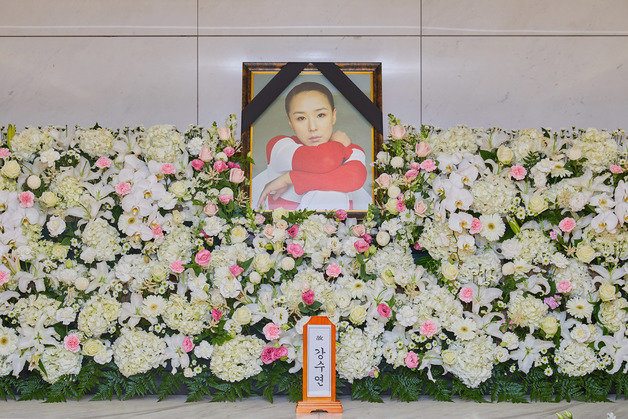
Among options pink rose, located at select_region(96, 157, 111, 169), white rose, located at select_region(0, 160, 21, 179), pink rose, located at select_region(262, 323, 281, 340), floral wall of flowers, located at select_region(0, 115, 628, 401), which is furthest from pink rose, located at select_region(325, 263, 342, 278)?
white rose, located at select_region(0, 160, 21, 179)

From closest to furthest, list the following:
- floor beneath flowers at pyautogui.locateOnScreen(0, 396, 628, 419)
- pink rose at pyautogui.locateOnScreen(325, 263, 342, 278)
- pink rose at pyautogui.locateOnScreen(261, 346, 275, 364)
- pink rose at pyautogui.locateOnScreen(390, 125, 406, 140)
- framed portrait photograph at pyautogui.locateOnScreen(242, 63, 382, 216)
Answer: floor beneath flowers at pyautogui.locateOnScreen(0, 396, 628, 419) → pink rose at pyautogui.locateOnScreen(261, 346, 275, 364) → pink rose at pyautogui.locateOnScreen(325, 263, 342, 278) → pink rose at pyautogui.locateOnScreen(390, 125, 406, 140) → framed portrait photograph at pyautogui.locateOnScreen(242, 63, 382, 216)

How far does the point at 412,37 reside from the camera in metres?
3.02

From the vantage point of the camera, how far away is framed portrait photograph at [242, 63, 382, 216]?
8.79 ft

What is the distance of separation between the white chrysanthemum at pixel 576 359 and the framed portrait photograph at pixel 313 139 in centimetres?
111

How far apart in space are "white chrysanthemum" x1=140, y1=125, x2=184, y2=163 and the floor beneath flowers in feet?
3.63

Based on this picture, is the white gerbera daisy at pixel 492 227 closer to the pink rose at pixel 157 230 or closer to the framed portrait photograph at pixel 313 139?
the framed portrait photograph at pixel 313 139

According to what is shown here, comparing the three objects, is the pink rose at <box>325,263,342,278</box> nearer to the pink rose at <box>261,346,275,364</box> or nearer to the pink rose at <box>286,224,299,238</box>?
the pink rose at <box>286,224,299,238</box>

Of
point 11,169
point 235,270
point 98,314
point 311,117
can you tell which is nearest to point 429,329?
point 235,270

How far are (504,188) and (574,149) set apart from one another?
1.30ft

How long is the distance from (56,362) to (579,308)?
7.71ft

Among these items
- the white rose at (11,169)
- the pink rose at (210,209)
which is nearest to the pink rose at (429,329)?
the pink rose at (210,209)

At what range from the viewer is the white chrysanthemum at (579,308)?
2.39 meters

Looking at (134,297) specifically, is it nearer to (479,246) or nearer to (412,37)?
(479,246)

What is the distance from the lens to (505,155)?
2.46m
